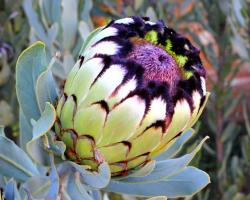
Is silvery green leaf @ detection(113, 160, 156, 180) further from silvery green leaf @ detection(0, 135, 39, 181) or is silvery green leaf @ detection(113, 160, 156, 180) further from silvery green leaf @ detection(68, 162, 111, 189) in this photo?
silvery green leaf @ detection(0, 135, 39, 181)

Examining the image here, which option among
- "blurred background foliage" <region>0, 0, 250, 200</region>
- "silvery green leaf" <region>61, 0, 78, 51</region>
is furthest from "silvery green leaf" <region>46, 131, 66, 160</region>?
"silvery green leaf" <region>61, 0, 78, 51</region>

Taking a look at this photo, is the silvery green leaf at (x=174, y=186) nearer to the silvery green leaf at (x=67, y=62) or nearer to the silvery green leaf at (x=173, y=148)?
the silvery green leaf at (x=173, y=148)

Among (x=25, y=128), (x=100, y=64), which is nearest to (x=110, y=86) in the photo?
(x=100, y=64)

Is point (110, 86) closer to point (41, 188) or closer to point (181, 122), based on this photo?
point (181, 122)

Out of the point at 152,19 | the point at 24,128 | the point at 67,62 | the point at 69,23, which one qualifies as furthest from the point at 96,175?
the point at 152,19

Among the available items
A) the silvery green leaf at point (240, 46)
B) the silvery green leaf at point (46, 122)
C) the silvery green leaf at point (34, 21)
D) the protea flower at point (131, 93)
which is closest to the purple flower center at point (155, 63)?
the protea flower at point (131, 93)

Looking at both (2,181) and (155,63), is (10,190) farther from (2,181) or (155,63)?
(155,63)
